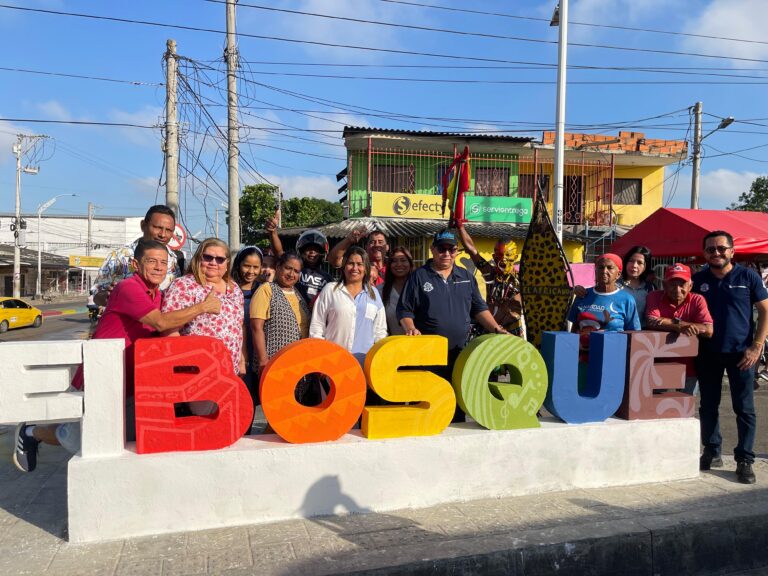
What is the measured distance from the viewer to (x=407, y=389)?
353cm

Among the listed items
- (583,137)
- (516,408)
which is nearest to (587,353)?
(516,408)

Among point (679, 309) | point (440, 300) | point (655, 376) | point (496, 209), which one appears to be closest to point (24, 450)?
point (440, 300)

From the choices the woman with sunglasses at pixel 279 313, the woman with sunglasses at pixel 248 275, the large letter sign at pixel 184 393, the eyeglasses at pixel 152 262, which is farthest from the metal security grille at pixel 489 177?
the large letter sign at pixel 184 393

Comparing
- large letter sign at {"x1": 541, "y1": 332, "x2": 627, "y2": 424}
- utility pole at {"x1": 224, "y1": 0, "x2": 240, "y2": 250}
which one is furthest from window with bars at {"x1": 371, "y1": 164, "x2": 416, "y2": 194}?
large letter sign at {"x1": 541, "y1": 332, "x2": 627, "y2": 424}

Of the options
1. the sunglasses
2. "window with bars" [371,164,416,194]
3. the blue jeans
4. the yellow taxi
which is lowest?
the yellow taxi

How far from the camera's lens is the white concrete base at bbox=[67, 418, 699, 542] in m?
2.99

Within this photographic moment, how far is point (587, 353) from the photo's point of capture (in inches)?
165

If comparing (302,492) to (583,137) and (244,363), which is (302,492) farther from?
(583,137)

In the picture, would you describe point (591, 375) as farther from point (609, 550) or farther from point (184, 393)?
point (184, 393)

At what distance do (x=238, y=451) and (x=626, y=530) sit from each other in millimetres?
2248

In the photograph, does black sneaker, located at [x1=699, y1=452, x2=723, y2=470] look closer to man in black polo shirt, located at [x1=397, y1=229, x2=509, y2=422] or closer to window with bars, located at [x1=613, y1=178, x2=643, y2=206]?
man in black polo shirt, located at [x1=397, y1=229, x2=509, y2=422]

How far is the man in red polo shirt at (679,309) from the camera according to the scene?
13.2ft

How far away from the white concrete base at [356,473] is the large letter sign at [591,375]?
0.11m

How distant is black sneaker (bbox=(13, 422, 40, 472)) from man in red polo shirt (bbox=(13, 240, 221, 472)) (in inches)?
9.0
